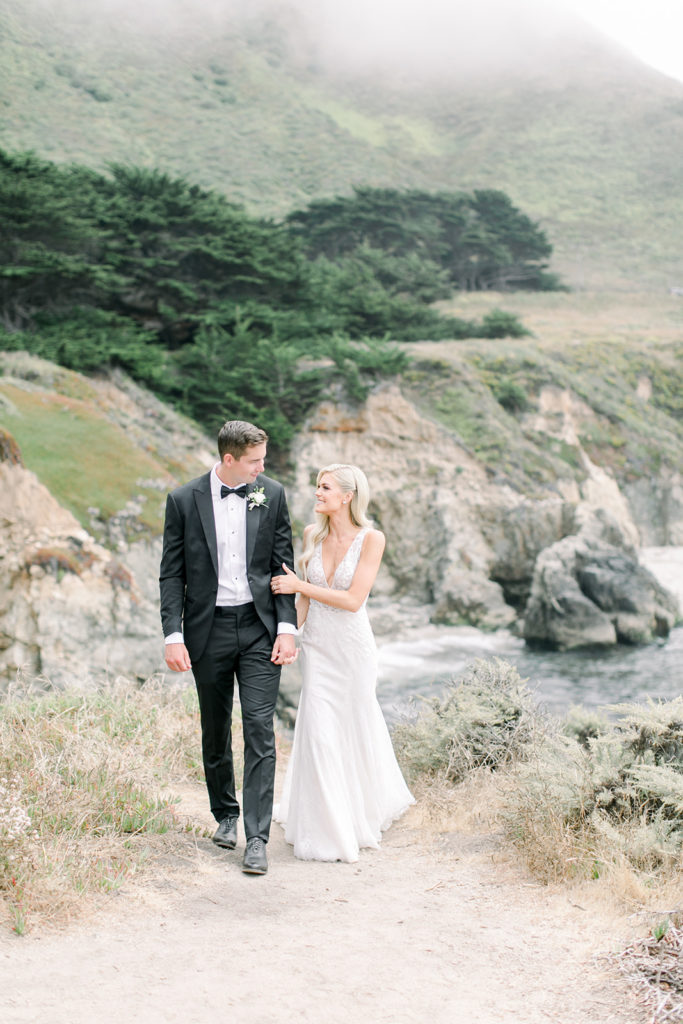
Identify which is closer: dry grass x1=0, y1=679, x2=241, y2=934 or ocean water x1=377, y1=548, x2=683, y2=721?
dry grass x1=0, y1=679, x2=241, y2=934

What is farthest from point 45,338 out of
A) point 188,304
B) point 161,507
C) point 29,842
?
point 29,842

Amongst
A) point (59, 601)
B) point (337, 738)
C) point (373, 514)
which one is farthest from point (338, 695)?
point (373, 514)

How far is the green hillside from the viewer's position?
48938mm

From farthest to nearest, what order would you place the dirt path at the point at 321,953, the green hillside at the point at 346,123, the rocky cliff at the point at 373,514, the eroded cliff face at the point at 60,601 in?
the green hillside at the point at 346,123
the rocky cliff at the point at 373,514
the eroded cliff face at the point at 60,601
the dirt path at the point at 321,953

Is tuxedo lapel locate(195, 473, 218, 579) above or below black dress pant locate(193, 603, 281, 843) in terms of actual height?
above

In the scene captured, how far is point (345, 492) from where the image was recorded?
17.0 feet

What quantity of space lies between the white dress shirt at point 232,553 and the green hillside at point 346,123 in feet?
129

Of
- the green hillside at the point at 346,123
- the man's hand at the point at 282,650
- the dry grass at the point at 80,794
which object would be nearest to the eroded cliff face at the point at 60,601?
the dry grass at the point at 80,794

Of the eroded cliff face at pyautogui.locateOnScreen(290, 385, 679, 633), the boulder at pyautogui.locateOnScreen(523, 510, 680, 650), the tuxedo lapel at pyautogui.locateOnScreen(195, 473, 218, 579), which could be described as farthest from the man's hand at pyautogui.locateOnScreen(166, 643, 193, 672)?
the eroded cliff face at pyautogui.locateOnScreen(290, 385, 679, 633)

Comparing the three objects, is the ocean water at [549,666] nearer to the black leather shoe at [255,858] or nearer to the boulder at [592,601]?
the boulder at [592,601]

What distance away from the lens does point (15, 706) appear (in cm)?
611

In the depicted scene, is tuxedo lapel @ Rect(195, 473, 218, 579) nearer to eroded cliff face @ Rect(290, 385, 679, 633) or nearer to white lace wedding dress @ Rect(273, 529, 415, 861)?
white lace wedding dress @ Rect(273, 529, 415, 861)

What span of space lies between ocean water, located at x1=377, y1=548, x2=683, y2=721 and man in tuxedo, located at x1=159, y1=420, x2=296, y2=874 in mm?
9564

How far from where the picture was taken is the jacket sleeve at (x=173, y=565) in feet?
15.6
